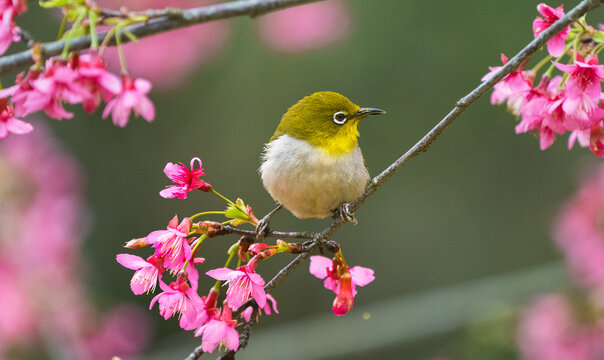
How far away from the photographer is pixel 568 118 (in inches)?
81.1

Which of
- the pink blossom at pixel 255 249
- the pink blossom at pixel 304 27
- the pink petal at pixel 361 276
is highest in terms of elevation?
the pink blossom at pixel 304 27

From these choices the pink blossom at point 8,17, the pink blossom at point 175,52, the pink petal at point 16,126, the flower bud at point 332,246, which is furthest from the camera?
the pink blossom at point 175,52

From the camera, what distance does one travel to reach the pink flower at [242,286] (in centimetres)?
187

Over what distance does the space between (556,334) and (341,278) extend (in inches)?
113

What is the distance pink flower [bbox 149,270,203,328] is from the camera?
1.86m

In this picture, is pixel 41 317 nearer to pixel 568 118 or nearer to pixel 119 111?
pixel 119 111

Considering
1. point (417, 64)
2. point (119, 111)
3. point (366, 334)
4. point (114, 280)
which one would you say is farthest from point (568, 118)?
point (114, 280)

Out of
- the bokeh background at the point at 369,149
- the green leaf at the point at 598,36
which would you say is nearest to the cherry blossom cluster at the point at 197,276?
the green leaf at the point at 598,36

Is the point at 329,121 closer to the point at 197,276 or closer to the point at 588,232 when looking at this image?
the point at 197,276

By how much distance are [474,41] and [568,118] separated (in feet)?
15.3

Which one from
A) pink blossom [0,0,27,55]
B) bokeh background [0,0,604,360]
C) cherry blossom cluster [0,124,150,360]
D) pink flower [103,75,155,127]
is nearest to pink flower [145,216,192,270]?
pink flower [103,75,155,127]

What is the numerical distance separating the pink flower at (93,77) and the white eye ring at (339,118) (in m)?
1.33

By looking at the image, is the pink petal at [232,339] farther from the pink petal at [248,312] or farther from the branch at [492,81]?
the pink petal at [248,312]

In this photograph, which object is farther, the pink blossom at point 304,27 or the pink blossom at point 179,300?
the pink blossom at point 304,27
